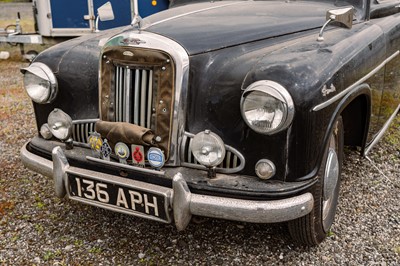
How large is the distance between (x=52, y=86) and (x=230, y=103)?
47.8 inches

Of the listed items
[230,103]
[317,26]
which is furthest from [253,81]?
[317,26]

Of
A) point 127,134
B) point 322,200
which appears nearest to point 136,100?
point 127,134

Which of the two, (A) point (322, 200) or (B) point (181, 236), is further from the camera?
(B) point (181, 236)

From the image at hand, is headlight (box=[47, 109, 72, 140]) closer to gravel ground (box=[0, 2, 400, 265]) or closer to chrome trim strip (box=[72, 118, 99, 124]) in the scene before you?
chrome trim strip (box=[72, 118, 99, 124])

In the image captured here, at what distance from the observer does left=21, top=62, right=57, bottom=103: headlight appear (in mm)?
2812

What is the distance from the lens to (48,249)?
2807 mm

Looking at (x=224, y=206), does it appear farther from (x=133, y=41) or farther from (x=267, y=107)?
(x=133, y=41)

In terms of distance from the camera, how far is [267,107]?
7.05ft

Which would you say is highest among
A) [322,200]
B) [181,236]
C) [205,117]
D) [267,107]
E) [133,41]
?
[133,41]

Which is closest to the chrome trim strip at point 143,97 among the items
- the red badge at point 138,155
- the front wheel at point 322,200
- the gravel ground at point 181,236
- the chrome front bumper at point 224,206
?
the red badge at point 138,155

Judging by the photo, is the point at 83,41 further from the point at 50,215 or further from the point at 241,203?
the point at 241,203

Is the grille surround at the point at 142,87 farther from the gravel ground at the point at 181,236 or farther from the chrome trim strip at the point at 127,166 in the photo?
the gravel ground at the point at 181,236

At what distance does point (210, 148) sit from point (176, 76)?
43 cm

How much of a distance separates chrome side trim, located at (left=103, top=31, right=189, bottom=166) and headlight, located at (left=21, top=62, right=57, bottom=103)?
71cm
